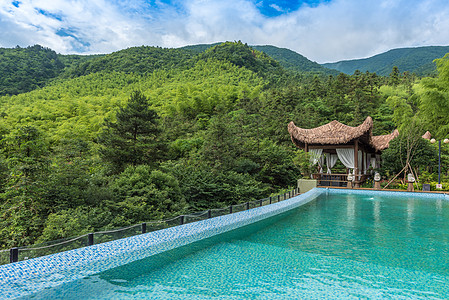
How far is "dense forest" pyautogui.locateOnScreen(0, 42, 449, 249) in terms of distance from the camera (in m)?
6.14

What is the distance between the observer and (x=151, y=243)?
519 centimetres

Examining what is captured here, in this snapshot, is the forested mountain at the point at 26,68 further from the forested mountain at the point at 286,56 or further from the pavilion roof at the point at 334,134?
the pavilion roof at the point at 334,134

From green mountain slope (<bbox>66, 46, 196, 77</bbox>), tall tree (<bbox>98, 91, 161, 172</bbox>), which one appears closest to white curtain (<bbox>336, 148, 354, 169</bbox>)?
tall tree (<bbox>98, 91, 161, 172</bbox>)

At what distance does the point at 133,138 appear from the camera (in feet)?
32.0

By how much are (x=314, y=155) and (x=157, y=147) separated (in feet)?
30.6

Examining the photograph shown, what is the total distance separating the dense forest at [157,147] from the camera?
20.1 feet

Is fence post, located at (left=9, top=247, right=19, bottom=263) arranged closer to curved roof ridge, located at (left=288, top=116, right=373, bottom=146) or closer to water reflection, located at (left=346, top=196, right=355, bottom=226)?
water reflection, located at (left=346, top=196, right=355, bottom=226)

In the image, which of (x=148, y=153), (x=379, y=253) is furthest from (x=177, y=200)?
(x=379, y=253)

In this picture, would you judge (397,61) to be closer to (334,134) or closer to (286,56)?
(286,56)

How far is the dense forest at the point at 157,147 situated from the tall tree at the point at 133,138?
0.03 meters

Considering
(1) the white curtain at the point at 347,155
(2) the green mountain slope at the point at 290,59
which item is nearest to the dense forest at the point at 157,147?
(1) the white curtain at the point at 347,155

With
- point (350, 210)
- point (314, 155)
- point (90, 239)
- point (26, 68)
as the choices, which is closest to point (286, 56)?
point (26, 68)

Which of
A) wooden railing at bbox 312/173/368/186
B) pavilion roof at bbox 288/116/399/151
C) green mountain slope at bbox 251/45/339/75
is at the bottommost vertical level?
wooden railing at bbox 312/173/368/186

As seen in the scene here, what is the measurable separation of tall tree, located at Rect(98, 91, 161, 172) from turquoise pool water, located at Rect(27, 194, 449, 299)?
182 inches
